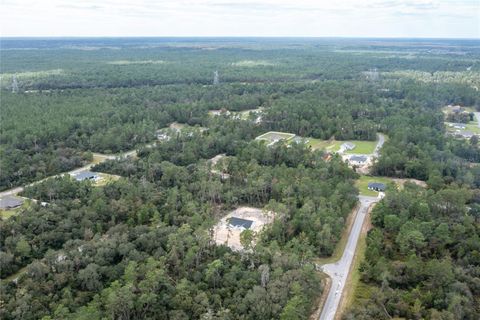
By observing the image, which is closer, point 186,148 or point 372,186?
point 372,186

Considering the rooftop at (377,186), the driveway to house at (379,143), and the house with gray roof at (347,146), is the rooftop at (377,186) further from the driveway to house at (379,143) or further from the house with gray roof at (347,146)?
the house with gray roof at (347,146)

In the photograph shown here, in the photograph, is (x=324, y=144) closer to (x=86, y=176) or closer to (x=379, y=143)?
(x=379, y=143)

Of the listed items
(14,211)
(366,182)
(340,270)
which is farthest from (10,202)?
(366,182)

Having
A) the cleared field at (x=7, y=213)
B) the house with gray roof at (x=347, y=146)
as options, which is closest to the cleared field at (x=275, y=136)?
the house with gray roof at (x=347, y=146)

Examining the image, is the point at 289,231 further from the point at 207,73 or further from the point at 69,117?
the point at 207,73

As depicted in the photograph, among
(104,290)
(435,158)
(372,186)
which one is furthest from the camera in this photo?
(435,158)

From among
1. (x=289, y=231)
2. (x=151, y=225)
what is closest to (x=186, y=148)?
(x=151, y=225)
